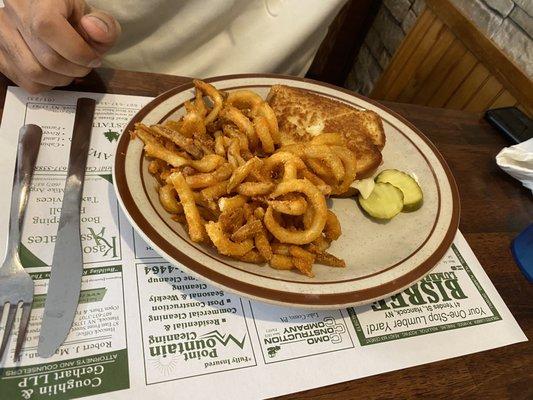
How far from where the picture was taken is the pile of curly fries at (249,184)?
2.82 feet

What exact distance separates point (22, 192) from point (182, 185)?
37 centimetres

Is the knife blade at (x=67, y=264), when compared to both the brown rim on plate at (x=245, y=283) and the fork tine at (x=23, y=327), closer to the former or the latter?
the fork tine at (x=23, y=327)

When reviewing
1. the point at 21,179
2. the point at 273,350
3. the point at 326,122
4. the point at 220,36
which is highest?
the point at 220,36

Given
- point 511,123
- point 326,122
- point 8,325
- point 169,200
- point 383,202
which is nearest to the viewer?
point 8,325

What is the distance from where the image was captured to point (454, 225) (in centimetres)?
106

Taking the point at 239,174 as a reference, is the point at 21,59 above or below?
above

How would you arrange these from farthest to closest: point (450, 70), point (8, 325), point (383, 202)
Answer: point (450, 70)
point (383, 202)
point (8, 325)

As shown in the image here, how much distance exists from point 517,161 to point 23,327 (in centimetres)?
156

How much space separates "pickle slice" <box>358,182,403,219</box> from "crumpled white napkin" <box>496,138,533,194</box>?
0.56m

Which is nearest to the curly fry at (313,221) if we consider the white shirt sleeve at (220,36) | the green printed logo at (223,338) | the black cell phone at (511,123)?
the green printed logo at (223,338)

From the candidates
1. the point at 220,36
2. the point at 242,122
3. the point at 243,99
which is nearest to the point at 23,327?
the point at 242,122

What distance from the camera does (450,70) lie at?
2.50 metres

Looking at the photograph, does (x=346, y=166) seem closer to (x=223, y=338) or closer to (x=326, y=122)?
(x=326, y=122)

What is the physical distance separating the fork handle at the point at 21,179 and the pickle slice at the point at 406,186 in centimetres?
94
